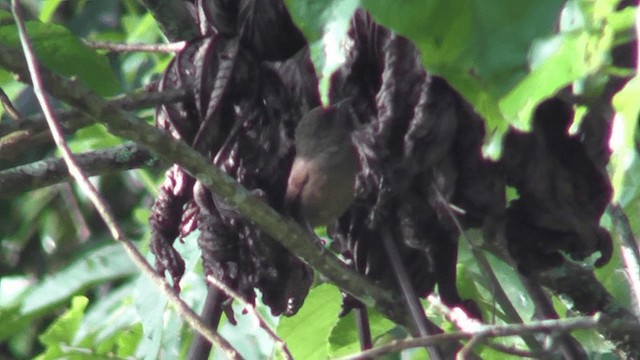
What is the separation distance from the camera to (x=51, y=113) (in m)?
1.19

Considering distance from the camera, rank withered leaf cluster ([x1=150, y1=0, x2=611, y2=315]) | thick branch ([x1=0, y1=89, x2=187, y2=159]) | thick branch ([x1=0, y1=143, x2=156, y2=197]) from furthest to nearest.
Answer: thick branch ([x1=0, y1=143, x2=156, y2=197]) → thick branch ([x1=0, y1=89, x2=187, y2=159]) → withered leaf cluster ([x1=150, y1=0, x2=611, y2=315])

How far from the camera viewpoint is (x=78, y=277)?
148 inches

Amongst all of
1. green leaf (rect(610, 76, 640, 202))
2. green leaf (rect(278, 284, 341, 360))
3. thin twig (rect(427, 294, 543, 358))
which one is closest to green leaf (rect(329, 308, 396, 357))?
green leaf (rect(278, 284, 341, 360))

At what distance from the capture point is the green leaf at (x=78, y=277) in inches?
141

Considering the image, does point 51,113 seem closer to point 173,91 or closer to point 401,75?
point 173,91

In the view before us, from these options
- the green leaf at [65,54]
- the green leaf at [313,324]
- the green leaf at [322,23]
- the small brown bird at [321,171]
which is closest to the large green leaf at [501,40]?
the green leaf at [322,23]

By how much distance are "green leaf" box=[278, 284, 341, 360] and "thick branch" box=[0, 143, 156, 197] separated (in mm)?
375

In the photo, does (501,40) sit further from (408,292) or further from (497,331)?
(408,292)

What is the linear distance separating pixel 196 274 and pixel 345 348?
0.29 meters

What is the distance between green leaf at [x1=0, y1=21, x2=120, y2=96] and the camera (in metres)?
1.50

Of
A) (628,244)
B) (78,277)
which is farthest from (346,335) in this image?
(78,277)

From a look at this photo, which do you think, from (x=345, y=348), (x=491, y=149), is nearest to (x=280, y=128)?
(x=491, y=149)

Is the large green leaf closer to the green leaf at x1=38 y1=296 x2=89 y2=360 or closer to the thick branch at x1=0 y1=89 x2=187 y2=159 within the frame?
the thick branch at x1=0 y1=89 x2=187 y2=159

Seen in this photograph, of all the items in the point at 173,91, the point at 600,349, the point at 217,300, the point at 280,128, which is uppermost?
the point at 173,91
